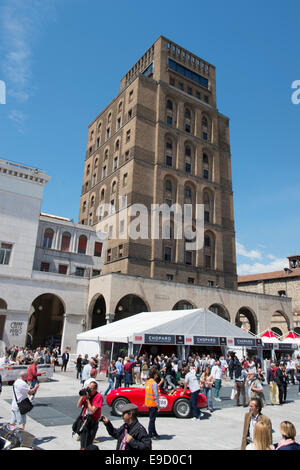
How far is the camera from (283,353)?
3891 cm

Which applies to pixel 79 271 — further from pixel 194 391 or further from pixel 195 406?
pixel 195 406

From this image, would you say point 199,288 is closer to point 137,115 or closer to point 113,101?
point 137,115

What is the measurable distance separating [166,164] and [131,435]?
4224cm

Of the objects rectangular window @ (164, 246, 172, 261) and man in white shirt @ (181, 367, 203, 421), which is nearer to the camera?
man in white shirt @ (181, 367, 203, 421)

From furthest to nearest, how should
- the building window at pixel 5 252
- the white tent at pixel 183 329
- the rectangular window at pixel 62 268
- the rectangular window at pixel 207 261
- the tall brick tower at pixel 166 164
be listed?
1. the rectangular window at pixel 207 261
2. the tall brick tower at pixel 166 164
3. the rectangular window at pixel 62 268
4. the building window at pixel 5 252
5. the white tent at pixel 183 329

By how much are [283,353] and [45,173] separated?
33094 mm

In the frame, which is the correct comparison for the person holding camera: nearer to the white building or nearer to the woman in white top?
the woman in white top

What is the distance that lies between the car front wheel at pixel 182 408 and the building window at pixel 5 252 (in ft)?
83.3

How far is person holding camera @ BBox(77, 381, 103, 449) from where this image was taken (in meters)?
6.73

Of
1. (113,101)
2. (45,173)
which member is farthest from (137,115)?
(45,173)

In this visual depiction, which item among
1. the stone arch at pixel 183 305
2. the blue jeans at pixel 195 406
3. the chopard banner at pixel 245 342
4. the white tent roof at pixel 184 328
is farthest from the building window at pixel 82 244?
the blue jeans at pixel 195 406

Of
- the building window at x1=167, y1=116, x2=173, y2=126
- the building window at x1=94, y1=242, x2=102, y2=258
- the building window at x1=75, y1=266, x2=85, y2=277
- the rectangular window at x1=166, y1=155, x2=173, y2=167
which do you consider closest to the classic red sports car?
the building window at x1=75, y1=266, x2=85, y2=277

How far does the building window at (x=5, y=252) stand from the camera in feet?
Result: 108

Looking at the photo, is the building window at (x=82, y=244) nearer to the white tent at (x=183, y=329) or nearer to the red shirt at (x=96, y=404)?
the white tent at (x=183, y=329)
